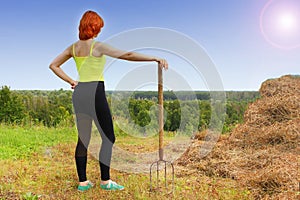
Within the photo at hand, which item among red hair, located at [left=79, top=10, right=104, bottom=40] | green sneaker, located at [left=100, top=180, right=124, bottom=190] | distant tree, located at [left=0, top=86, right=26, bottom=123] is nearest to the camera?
red hair, located at [left=79, top=10, right=104, bottom=40]

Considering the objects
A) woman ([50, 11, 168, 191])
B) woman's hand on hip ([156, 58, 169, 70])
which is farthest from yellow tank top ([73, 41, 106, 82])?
woman's hand on hip ([156, 58, 169, 70])

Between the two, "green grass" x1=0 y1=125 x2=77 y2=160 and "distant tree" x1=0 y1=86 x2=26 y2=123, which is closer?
"green grass" x1=0 y1=125 x2=77 y2=160

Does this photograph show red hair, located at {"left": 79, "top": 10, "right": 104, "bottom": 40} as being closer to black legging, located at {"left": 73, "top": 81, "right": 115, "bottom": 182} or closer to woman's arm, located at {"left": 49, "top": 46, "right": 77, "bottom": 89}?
woman's arm, located at {"left": 49, "top": 46, "right": 77, "bottom": 89}

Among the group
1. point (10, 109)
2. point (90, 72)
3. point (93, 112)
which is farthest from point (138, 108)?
point (10, 109)

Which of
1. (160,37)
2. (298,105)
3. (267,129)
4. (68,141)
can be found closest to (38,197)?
(160,37)

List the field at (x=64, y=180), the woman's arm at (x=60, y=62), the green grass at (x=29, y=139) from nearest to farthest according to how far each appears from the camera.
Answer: the woman's arm at (x=60, y=62)
the field at (x=64, y=180)
the green grass at (x=29, y=139)

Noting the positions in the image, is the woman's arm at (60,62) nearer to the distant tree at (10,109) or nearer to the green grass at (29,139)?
the green grass at (29,139)

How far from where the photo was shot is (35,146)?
6.16 meters

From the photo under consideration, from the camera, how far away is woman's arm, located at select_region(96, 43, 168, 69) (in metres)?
3.19

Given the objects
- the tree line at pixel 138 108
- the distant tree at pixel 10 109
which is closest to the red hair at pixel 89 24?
the tree line at pixel 138 108

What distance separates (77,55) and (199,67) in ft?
4.00

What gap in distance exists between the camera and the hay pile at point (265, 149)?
12.0 ft

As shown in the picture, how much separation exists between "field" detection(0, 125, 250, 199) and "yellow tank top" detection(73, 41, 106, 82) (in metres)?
1.11

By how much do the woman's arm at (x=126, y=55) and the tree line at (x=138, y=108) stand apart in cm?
74
